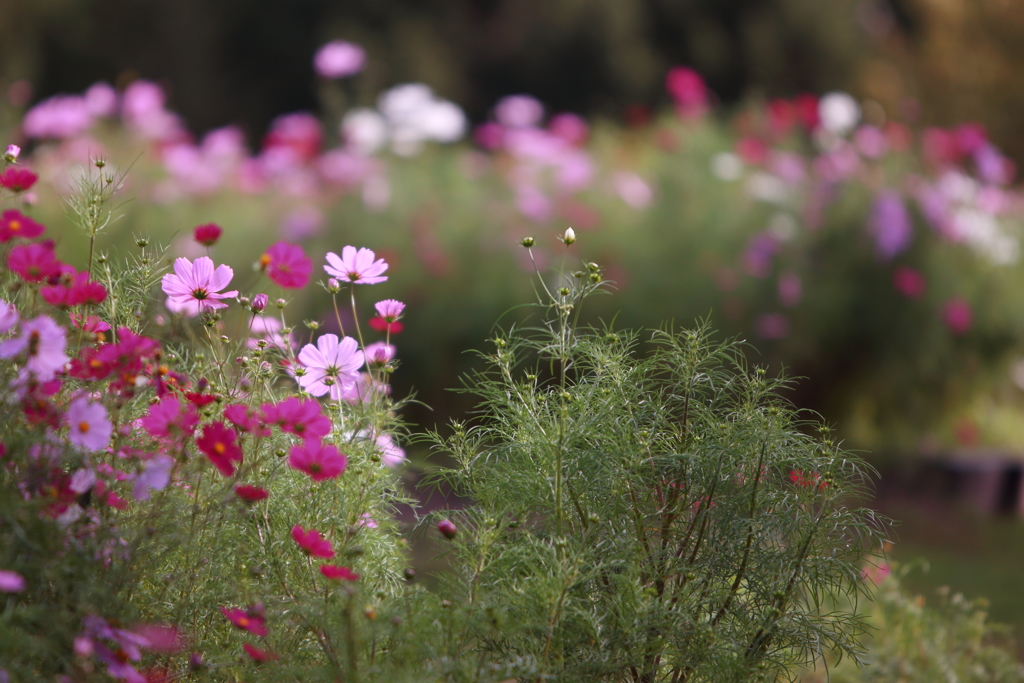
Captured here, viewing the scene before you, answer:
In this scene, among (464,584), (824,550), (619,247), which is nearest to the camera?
(464,584)

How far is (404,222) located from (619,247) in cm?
111

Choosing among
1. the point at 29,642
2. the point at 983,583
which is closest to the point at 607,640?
the point at 29,642

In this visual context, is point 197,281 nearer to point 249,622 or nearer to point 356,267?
point 356,267

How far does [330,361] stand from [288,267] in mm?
148

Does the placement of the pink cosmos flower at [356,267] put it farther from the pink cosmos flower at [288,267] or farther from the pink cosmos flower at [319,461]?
the pink cosmos flower at [319,461]

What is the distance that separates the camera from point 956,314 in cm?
486

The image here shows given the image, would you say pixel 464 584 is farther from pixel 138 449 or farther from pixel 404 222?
pixel 404 222

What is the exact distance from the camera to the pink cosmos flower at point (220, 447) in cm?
109

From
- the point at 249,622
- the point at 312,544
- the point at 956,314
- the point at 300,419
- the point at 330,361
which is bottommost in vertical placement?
the point at 249,622

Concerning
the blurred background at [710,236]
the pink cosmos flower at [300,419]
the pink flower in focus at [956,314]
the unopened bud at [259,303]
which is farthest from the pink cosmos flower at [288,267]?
the pink flower in focus at [956,314]

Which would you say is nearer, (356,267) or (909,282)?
(356,267)

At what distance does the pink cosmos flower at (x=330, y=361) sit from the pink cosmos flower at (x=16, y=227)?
378mm

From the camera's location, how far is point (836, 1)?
35.9 feet

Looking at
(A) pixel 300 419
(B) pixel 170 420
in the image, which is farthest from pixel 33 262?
(A) pixel 300 419
